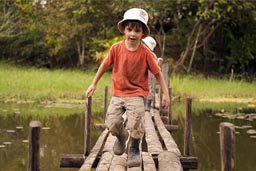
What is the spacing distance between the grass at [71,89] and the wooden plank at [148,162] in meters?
8.97

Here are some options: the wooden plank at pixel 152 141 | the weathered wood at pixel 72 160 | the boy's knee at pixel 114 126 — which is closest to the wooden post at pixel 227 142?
the boy's knee at pixel 114 126

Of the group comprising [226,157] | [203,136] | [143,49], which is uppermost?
[143,49]

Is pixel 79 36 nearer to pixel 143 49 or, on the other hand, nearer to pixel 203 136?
pixel 203 136

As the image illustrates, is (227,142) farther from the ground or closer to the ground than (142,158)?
farther from the ground

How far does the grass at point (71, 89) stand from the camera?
14.4 metres

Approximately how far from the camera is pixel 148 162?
5.03 meters

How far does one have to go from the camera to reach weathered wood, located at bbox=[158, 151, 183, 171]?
4.72m

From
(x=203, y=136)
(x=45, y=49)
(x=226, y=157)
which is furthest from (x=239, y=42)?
(x=226, y=157)

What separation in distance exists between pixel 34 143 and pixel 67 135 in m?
6.83

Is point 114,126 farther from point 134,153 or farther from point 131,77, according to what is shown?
point 131,77

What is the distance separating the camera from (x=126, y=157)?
16.9 ft

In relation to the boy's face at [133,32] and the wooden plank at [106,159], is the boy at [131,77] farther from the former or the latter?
the wooden plank at [106,159]

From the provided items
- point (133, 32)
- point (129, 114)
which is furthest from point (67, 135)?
point (133, 32)

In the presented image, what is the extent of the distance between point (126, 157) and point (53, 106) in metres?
8.17
